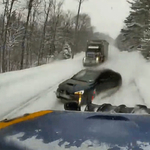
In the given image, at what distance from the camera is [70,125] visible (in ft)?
7.49

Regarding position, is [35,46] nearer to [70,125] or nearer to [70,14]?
[70,14]

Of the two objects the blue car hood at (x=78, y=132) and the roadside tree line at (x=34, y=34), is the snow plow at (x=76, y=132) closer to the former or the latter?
the blue car hood at (x=78, y=132)

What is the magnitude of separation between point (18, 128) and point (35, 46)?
61.9 m

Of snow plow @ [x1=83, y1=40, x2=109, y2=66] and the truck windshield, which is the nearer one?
the truck windshield

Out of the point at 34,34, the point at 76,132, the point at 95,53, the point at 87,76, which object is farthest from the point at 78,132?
the point at 34,34

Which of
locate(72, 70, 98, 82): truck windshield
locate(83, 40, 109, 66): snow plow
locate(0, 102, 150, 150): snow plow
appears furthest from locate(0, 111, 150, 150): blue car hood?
locate(83, 40, 109, 66): snow plow

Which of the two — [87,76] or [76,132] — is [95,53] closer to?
[87,76]

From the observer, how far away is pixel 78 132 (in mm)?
2111

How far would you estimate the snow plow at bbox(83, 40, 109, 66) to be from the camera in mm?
29103

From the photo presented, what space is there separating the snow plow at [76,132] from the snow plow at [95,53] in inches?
1035

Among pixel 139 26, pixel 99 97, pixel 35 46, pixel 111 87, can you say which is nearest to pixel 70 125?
pixel 99 97

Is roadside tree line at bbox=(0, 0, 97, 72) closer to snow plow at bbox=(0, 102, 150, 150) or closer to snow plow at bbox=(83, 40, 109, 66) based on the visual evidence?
snow plow at bbox=(83, 40, 109, 66)

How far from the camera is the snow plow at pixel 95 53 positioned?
1146 inches

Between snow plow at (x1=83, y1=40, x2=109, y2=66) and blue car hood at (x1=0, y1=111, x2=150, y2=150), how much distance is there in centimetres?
2633
